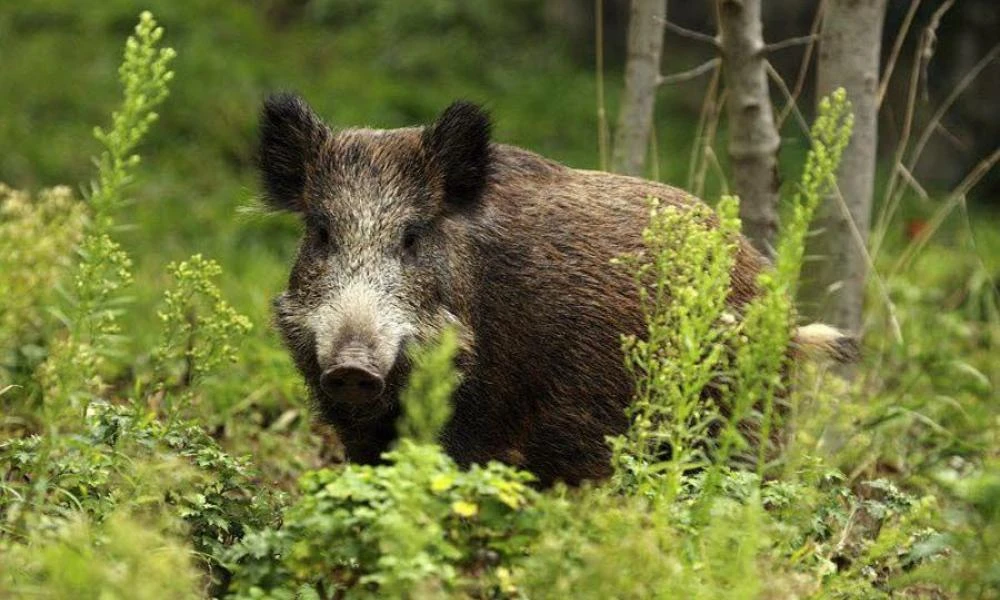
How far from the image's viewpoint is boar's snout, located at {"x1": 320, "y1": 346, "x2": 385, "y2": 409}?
4199 millimetres

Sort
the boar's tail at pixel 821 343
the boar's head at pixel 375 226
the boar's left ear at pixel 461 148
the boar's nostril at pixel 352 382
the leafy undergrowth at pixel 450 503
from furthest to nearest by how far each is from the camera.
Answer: the boar's tail at pixel 821 343 < the boar's left ear at pixel 461 148 < the boar's head at pixel 375 226 < the boar's nostril at pixel 352 382 < the leafy undergrowth at pixel 450 503

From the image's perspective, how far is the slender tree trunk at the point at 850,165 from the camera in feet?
19.6

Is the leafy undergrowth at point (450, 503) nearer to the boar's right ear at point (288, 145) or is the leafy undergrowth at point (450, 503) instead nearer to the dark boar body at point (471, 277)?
the dark boar body at point (471, 277)

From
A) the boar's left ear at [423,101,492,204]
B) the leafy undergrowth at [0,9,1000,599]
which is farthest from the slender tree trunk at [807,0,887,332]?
the boar's left ear at [423,101,492,204]

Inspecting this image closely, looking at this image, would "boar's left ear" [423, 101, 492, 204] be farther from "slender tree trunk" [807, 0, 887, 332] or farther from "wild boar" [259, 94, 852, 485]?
"slender tree trunk" [807, 0, 887, 332]

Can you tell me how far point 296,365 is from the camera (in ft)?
16.0

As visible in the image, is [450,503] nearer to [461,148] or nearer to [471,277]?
[471,277]

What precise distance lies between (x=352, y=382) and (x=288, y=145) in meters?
1.09

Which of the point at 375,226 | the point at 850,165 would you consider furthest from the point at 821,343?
the point at 375,226

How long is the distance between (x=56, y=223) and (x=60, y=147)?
5.19 m

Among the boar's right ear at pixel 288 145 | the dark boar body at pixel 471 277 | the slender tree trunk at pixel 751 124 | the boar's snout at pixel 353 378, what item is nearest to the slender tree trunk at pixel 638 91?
the slender tree trunk at pixel 751 124

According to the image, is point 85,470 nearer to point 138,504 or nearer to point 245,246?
point 138,504

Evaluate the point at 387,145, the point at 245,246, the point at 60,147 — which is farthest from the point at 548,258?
the point at 60,147

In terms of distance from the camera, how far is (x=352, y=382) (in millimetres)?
4230
